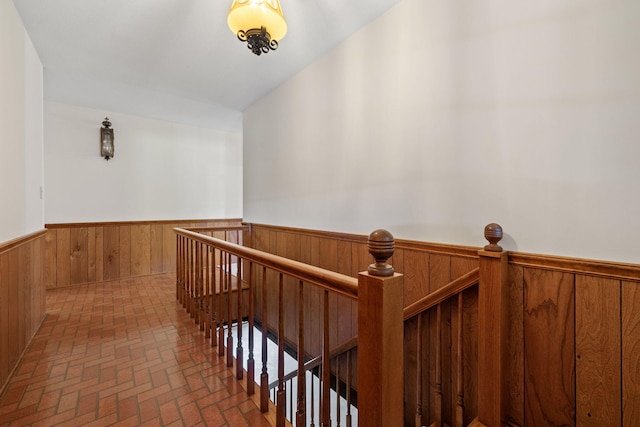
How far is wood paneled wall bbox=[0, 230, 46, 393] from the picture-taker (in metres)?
1.72

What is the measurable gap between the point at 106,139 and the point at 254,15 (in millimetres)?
3813

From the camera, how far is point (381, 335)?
0.80m

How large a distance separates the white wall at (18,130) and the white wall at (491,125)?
2.35 meters

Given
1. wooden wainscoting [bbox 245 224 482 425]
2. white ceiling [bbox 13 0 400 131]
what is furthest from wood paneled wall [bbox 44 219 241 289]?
wooden wainscoting [bbox 245 224 482 425]

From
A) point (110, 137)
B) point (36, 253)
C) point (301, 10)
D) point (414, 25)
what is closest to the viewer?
point (414, 25)

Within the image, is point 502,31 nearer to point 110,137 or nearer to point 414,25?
point 414,25

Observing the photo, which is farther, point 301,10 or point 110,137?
point 110,137

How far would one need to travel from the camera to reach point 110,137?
4148 mm

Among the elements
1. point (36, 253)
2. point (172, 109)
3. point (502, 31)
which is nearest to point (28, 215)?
point (36, 253)

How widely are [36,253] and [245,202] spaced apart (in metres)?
2.33

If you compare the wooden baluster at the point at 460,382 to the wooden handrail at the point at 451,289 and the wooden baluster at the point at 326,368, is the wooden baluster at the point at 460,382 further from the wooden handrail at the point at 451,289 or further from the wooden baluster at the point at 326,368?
the wooden baluster at the point at 326,368

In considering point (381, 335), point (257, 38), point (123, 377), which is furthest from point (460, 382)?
point (257, 38)

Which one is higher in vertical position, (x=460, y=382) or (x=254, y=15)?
(x=254, y=15)

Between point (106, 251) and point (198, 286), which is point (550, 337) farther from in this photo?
point (106, 251)
